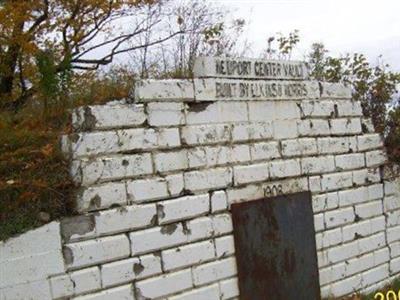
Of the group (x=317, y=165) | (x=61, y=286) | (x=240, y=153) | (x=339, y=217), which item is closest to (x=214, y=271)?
(x=240, y=153)

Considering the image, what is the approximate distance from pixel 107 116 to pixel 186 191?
3.16ft

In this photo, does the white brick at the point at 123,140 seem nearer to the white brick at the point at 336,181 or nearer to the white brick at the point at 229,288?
the white brick at the point at 229,288

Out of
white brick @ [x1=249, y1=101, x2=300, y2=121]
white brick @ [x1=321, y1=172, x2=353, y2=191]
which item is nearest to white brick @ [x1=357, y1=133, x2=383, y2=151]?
white brick @ [x1=321, y1=172, x2=353, y2=191]

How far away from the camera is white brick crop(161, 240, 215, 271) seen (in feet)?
16.8

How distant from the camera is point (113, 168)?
191 inches

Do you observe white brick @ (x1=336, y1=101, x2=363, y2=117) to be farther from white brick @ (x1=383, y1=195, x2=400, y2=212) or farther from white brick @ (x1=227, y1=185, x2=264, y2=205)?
white brick @ (x1=227, y1=185, x2=264, y2=205)

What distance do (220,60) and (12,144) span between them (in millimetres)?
2091

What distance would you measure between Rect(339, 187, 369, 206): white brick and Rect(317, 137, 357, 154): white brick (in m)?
0.45

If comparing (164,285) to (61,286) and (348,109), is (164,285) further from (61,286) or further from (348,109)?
(348,109)

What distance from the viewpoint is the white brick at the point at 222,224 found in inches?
218

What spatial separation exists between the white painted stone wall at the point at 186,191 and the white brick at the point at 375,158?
0.47 feet

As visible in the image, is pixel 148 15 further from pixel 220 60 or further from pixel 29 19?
pixel 220 60

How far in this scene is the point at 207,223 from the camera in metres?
5.48

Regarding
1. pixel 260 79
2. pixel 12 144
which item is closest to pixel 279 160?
pixel 260 79
